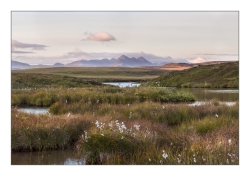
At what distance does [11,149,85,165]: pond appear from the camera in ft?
29.1

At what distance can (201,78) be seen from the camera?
1641 inches

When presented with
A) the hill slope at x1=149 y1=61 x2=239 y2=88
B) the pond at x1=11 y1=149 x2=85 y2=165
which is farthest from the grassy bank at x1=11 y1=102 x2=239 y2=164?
the hill slope at x1=149 y1=61 x2=239 y2=88

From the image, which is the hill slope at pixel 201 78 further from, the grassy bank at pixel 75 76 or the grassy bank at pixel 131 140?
the grassy bank at pixel 131 140

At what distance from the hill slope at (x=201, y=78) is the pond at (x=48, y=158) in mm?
26006

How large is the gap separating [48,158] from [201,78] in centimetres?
3473

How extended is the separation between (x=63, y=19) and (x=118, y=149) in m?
5.75

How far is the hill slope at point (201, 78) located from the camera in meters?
35.7

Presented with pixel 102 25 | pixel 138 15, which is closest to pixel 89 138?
pixel 102 25

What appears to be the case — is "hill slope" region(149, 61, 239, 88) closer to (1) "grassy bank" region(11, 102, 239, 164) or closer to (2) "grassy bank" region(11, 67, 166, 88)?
(2) "grassy bank" region(11, 67, 166, 88)

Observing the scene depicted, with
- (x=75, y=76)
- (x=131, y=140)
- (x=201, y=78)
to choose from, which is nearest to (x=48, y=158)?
(x=131, y=140)

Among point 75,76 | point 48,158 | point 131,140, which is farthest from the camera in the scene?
point 75,76

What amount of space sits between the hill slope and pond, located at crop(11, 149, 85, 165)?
85.3ft

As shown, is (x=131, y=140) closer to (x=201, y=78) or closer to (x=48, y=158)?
(x=48, y=158)

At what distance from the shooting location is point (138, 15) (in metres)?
12.3
